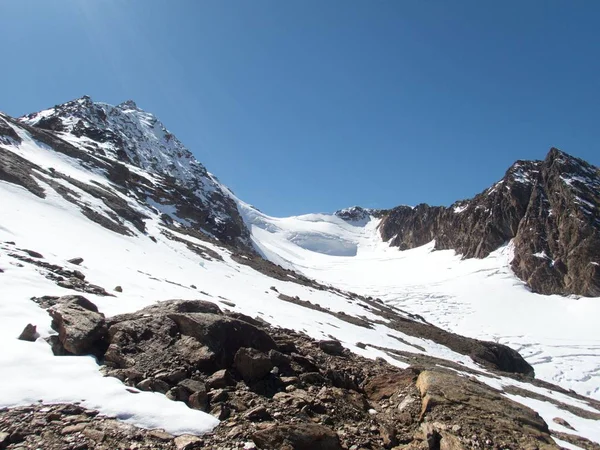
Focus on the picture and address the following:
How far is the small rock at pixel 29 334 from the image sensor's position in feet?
25.6

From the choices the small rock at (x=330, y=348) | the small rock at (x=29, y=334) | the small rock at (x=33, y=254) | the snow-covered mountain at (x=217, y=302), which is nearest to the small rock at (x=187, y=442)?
the snow-covered mountain at (x=217, y=302)

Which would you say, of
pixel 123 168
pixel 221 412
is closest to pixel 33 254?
pixel 221 412

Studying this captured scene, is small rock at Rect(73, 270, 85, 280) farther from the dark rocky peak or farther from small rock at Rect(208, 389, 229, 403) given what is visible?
the dark rocky peak

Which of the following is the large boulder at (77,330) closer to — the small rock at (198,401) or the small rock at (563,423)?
the small rock at (198,401)

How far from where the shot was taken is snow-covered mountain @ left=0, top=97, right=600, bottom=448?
7039 mm

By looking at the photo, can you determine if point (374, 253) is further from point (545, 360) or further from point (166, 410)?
point (166, 410)

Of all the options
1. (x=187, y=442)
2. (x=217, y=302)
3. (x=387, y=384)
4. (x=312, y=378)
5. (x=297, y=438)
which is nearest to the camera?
(x=187, y=442)

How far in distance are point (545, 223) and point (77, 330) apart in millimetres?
107466

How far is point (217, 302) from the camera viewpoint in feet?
72.3

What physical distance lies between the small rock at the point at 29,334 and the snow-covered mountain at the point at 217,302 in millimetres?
186

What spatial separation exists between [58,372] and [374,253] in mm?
186917

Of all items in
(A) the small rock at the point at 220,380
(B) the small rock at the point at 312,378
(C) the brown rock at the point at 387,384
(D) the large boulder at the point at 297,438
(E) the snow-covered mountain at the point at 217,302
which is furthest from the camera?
(C) the brown rock at the point at 387,384

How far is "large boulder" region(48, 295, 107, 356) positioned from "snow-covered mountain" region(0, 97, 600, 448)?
6 centimetres

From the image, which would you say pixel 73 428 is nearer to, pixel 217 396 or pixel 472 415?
pixel 217 396
